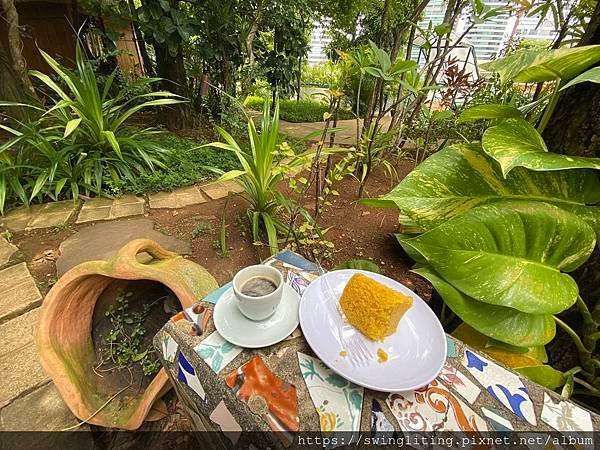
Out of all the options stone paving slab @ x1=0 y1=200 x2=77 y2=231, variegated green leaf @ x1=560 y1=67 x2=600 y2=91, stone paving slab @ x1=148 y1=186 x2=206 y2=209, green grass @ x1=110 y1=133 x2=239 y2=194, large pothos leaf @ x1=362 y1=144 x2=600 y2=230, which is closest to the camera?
variegated green leaf @ x1=560 y1=67 x2=600 y2=91

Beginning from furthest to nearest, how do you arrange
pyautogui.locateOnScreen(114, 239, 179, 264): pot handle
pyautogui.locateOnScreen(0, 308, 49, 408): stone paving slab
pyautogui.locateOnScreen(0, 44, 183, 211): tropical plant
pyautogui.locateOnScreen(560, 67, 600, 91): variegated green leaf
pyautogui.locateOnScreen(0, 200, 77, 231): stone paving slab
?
pyautogui.locateOnScreen(0, 44, 183, 211): tropical plant
pyautogui.locateOnScreen(0, 200, 77, 231): stone paving slab
pyautogui.locateOnScreen(0, 308, 49, 408): stone paving slab
pyautogui.locateOnScreen(114, 239, 179, 264): pot handle
pyautogui.locateOnScreen(560, 67, 600, 91): variegated green leaf

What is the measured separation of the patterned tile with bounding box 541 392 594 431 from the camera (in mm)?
488

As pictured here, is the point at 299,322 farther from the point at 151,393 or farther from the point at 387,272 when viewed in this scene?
the point at 387,272

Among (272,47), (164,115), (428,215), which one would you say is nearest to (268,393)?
(428,215)

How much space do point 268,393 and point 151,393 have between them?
1.41ft

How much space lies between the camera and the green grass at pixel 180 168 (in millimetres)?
1951

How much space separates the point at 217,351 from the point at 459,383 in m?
0.48

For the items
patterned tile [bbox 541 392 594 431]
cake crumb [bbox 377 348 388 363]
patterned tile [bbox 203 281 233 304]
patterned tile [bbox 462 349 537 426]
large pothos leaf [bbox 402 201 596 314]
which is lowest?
patterned tile [bbox 541 392 594 431]

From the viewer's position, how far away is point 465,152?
0.75 meters

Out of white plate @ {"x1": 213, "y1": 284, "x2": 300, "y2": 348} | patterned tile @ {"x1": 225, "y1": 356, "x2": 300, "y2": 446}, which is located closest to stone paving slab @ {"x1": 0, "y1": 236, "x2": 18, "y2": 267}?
white plate @ {"x1": 213, "y1": 284, "x2": 300, "y2": 348}

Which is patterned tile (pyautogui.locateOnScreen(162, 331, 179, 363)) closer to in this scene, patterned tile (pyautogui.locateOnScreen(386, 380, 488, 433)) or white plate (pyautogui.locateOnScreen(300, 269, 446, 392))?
white plate (pyautogui.locateOnScreen(300, 269, 446, 392))

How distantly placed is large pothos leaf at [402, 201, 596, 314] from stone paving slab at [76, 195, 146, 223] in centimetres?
176

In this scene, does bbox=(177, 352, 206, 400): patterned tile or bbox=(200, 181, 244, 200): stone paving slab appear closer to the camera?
bbox=(177, 352, 206, 400): patterned tile

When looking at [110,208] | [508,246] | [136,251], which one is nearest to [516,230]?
[508,246]
